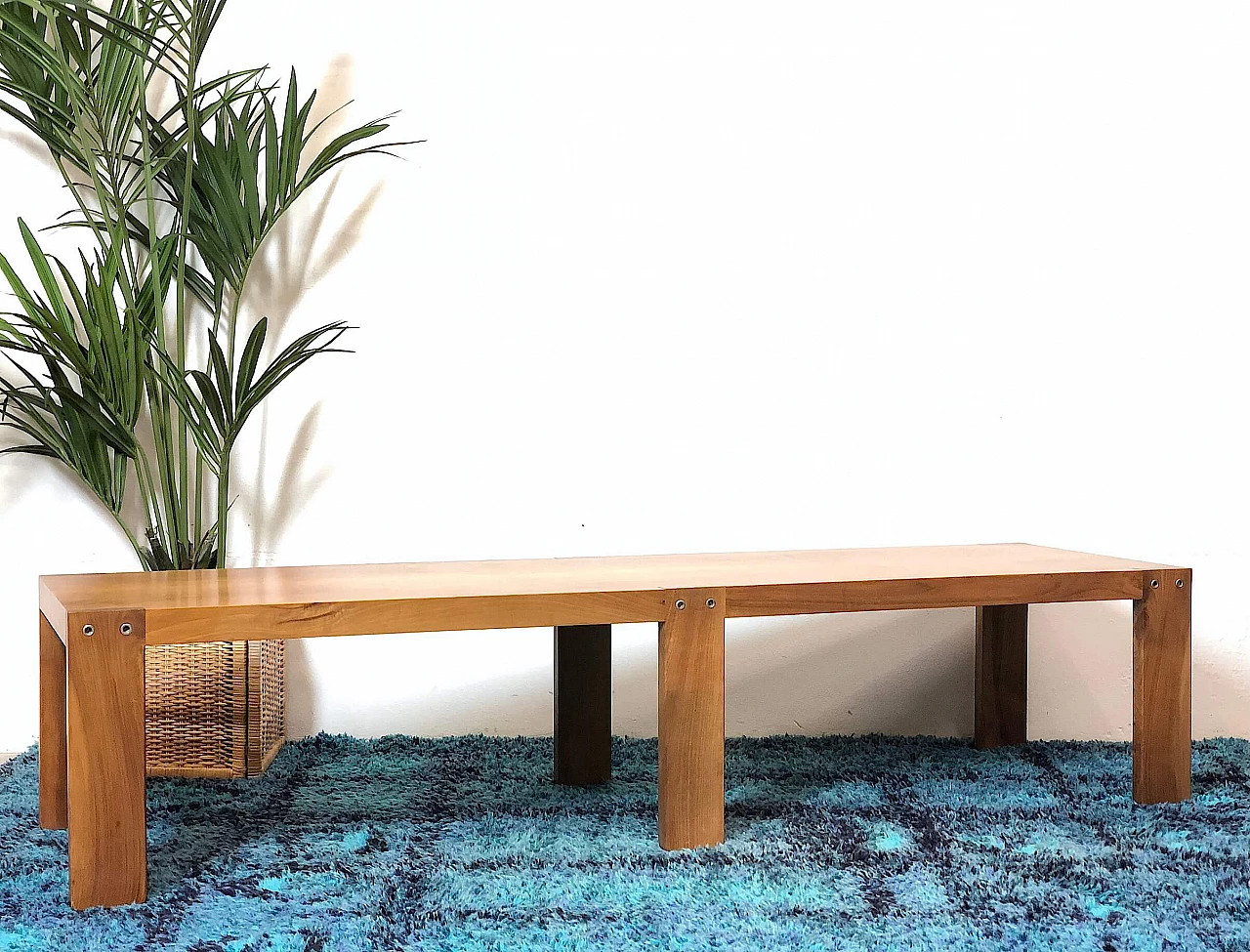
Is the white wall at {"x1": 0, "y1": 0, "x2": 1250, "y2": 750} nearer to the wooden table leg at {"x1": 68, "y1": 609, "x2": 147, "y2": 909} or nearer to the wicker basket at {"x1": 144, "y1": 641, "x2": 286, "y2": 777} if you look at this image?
the wicker basket at {"x1": 144, "y1": 641, "x2": 286, "y2": 777}

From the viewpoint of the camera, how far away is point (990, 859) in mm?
1764

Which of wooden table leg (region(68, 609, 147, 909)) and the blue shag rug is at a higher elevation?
wooden table leg (region(68, 609, 147, 909))

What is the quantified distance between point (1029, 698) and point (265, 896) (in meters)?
1.83

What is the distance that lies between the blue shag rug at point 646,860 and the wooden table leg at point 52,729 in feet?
0.13

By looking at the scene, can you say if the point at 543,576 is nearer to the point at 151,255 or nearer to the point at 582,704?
the point at 582,704

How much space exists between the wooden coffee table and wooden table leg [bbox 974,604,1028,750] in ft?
0.57

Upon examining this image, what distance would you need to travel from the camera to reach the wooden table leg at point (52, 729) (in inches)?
72.6

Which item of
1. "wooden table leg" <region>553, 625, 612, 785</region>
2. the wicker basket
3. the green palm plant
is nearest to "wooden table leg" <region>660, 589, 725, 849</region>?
"wooden table leg" <region>553, 625, 612, 785</region>

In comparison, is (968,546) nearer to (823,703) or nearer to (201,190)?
(823,703)

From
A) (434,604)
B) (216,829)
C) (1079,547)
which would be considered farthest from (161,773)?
(1079,547)

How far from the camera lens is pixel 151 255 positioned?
2.15 meters

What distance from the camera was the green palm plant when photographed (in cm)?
209

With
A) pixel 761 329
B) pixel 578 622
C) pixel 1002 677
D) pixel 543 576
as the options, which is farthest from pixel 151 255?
pixel 1002 677

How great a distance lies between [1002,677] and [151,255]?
1960 millimetres
